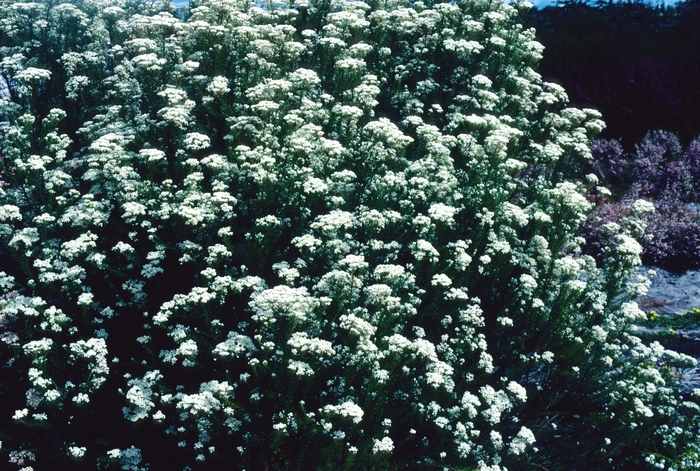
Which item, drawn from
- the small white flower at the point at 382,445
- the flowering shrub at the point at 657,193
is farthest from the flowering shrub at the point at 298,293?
the flowering shrub at the point at 657,193

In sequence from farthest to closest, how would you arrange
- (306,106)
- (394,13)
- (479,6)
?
(479,6) → (394,13) → (306,106)

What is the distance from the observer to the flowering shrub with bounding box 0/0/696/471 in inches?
181

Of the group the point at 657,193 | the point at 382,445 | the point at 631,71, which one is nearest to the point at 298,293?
the point at 382,445

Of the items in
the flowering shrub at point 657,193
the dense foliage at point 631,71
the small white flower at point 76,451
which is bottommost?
the small white flower at point 76,451

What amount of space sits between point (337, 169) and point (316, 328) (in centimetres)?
249

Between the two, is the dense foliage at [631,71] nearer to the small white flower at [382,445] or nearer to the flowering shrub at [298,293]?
the flowering shrub at [298,293]

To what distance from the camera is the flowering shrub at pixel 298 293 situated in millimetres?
4609

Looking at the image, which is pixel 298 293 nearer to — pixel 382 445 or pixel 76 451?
pixel 382 445

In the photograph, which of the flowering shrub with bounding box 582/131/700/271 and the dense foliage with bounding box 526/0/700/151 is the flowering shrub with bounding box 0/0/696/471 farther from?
the dense foliage with bounding box 526/0/700/151

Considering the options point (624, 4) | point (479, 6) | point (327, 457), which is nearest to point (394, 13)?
point (479, 6)

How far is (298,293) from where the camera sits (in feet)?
14.8

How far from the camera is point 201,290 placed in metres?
4.73

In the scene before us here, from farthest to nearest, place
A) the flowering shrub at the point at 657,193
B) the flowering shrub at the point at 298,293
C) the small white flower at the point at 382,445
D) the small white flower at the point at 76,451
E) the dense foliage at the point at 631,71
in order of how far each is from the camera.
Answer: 1. the dense foliage at the point at 631,71
2. the flowering shrub at the point at 657,193
3. the flowering shrub at the point at 298,293
4. the small white flower at the point at 76,451
5. the small white flower at the point at 382,445

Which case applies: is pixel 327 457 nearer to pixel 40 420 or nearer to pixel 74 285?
pixel 40 420
